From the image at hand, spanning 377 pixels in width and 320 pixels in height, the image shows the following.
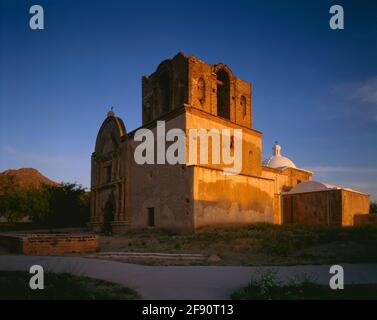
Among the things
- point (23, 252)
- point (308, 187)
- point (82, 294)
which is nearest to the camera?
point (82, 294)

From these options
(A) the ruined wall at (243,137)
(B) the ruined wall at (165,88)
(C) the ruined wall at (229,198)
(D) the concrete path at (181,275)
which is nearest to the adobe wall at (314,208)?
(C) the ruined wall at (229,198)

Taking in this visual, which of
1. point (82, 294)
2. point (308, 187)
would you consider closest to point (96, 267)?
point (82, 294)

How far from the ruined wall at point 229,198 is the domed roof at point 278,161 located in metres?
11.1

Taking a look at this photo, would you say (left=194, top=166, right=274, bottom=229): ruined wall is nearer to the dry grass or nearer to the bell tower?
the dry grass

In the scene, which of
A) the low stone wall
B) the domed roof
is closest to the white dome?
the domed roof

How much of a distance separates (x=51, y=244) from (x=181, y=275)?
5781 millimetres

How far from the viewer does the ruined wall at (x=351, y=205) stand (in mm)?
20500

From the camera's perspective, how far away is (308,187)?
2389 centimetres

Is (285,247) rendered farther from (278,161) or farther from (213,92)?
(278,161)

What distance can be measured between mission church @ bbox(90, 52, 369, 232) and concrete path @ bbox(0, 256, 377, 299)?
8.57 metres

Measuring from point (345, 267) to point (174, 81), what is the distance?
14.2m

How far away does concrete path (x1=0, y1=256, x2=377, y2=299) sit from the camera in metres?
5.38

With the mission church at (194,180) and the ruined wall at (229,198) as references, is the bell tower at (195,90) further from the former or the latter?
the ruined wall at (229,198)

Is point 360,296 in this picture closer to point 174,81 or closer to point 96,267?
point 96,267
